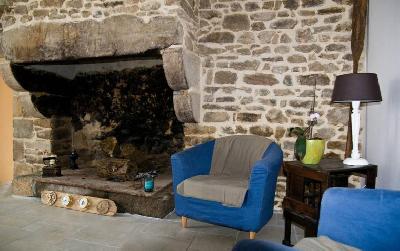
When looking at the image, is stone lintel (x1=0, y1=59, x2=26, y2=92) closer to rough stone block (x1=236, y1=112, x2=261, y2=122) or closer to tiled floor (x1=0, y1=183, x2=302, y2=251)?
tiled floor (x1=0, y1=183, x2=302, y2=251)

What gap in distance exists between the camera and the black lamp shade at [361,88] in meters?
2.20

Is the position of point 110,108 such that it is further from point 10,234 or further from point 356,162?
point 356,162

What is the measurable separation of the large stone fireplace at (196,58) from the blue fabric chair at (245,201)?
0.50 metres

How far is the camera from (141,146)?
3.97m

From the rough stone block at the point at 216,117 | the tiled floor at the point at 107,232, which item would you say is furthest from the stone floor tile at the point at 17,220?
the rough stone block at the point at 216,117

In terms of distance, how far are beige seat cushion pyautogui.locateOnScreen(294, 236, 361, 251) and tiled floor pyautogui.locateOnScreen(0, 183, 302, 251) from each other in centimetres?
106

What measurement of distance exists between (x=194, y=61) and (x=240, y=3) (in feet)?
2.74

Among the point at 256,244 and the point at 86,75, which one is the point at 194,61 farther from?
the point at 256,244

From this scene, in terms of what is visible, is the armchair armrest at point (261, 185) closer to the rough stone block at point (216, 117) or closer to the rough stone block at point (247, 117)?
the rough stone block at point (247, 117)

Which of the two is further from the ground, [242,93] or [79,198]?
[242,93]

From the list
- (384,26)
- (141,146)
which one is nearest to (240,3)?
(384,26)

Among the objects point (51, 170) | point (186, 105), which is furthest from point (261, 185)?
point (51, 170)

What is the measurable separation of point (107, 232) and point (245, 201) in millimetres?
1211

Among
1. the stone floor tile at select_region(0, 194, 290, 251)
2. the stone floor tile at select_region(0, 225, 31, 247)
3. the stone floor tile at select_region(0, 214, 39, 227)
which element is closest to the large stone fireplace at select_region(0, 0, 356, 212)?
the stone floor tile at select_region(0, 194, 290, 251)
